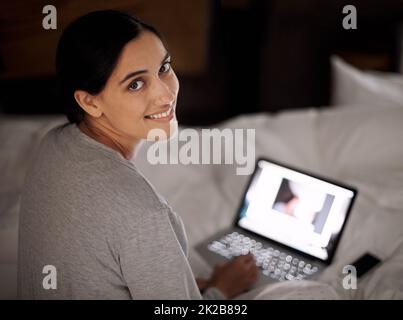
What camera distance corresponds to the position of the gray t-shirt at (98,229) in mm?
752

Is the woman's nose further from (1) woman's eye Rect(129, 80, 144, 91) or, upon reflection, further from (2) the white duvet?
(2) the white duvet

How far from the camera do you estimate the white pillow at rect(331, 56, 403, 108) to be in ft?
4.98

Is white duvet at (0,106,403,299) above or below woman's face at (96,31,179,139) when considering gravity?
below

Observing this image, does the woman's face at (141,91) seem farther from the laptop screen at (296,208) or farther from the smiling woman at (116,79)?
the laptop screen at (296,208)

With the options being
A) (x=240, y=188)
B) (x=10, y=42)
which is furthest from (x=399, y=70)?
(x=10, y=42)

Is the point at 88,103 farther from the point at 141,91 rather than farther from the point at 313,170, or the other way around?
the point at 313,170

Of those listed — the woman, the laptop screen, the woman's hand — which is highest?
the woman

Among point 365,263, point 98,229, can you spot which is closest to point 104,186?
point 98,229

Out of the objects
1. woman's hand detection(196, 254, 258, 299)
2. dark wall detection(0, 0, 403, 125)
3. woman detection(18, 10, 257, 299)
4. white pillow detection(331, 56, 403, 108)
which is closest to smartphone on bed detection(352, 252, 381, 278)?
woman's hand detection(196, 254, 258, 299)

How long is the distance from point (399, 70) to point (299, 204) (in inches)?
40.1

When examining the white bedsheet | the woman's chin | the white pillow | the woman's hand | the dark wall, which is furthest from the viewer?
the dark wall

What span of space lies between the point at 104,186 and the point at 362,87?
3.63 feet

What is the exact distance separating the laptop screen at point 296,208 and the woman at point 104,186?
38 cm

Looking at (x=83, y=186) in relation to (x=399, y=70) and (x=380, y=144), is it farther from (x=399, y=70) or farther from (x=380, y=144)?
(x=399, y=70)
